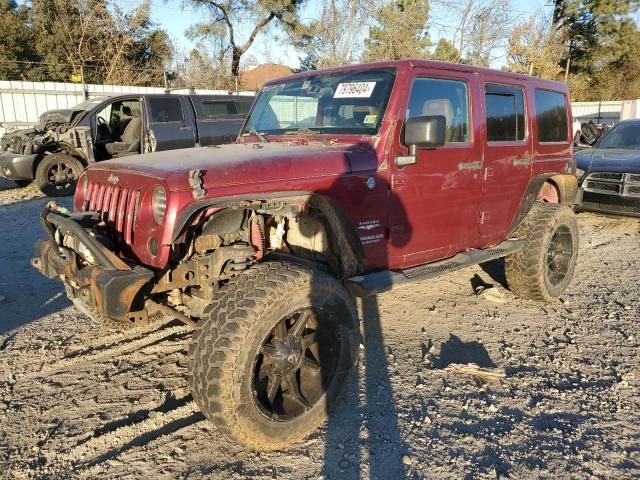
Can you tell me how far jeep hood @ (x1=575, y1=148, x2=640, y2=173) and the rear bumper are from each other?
1.41 feet

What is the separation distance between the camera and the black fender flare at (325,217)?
2.56 meters

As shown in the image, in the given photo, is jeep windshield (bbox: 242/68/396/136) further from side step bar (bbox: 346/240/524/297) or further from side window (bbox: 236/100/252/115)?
side window (bbox: 236/100/252/115)

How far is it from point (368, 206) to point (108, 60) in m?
22.2

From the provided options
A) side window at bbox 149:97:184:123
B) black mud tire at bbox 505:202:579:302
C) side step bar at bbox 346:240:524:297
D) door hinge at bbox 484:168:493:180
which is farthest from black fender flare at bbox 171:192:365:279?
side window at bbox 149:97:184:123

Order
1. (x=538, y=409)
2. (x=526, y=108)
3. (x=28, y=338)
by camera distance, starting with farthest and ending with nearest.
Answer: (x=526, y=108), (x=28, y=338), (x=538, y=409)

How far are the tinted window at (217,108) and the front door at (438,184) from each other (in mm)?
6888

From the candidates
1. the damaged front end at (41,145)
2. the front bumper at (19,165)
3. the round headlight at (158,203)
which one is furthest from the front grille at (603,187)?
the front bumper at (19,165)

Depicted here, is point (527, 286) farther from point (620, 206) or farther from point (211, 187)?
point (620, 206)

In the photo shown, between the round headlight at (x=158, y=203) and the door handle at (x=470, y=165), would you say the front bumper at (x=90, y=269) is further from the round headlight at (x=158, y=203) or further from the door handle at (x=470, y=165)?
the door handle at (x=470, y=165)

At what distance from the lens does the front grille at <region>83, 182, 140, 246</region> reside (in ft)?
9.18

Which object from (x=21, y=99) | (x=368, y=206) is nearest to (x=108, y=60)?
(x=21, y=99)

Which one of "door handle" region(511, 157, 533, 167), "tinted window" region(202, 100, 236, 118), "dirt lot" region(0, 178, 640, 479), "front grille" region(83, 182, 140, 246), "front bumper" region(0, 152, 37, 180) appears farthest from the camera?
"tinted window" region(202, 100, 236, 118)

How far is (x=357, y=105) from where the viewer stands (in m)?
3.59

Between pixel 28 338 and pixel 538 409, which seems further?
pixel 28 338
